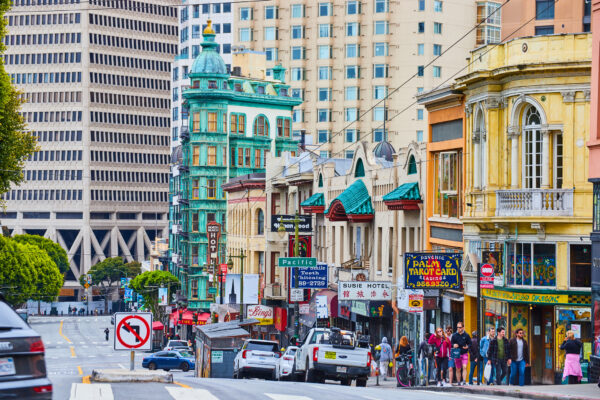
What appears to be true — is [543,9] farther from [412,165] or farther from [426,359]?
[426,359]

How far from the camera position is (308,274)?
4859 cm

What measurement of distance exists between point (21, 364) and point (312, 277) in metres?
37.5

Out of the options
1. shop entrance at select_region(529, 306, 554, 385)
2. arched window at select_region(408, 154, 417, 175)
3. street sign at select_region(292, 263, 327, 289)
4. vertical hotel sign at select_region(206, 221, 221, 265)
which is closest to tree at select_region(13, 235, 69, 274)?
vertical hotel sign at select_region(206, 221, 221, 265)

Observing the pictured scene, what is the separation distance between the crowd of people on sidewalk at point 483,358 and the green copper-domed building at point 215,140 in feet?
188

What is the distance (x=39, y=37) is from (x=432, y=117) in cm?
13931

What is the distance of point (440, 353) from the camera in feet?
101

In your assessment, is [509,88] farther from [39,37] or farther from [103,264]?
[39,37]

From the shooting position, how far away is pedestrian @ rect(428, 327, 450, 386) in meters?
30.6

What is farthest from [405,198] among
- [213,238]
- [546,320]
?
[213,238]

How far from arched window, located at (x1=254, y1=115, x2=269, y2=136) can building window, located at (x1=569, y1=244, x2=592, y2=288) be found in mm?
62615

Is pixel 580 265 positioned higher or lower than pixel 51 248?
higher

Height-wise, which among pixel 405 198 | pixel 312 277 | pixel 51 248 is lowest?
pixel 51 248

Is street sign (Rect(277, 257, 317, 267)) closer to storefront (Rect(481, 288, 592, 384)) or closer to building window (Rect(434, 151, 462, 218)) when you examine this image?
building window (Rect(434, 151, 462, 218))

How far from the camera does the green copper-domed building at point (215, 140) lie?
9138 cm
